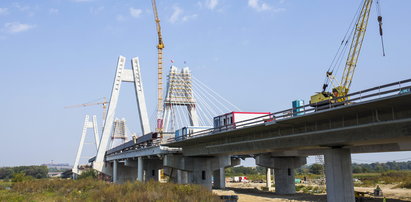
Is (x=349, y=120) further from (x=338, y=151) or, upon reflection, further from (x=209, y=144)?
(x=209, y=144)

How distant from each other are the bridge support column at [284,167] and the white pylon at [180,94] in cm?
2381

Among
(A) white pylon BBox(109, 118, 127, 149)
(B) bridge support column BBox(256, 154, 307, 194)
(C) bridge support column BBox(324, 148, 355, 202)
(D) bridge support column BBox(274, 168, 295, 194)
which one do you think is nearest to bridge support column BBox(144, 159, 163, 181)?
(B) bridge support column BBox(256, 154, 307, 194)

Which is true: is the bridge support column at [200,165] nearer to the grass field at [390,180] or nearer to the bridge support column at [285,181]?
the bridge support column at [285,181]

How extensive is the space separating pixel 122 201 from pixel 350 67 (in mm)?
49143

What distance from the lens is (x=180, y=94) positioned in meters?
79.0

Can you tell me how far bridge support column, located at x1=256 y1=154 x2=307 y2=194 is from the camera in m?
49.4

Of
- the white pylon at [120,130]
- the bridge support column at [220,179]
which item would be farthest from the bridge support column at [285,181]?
the white pylon at [120,130]

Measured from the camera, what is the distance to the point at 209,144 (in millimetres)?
40719

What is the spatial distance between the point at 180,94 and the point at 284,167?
114 feet

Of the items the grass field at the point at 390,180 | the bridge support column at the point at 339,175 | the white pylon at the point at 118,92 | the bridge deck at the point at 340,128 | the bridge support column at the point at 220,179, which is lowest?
the grass field at the point at 390,180

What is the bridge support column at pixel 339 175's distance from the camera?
25.9 meters

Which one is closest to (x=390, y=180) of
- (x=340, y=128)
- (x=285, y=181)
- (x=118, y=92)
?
(x=285, y=181)

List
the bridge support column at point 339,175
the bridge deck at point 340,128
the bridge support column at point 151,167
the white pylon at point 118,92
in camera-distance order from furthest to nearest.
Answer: the bridge support column at point 151,167 → the white pylon at point 118,92 → the bridge support column at point 339,175 → the bridge deck at point 340,128

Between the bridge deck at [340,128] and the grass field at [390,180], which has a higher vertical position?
the bridge deck at [340,128]
